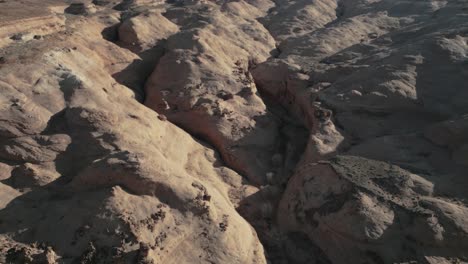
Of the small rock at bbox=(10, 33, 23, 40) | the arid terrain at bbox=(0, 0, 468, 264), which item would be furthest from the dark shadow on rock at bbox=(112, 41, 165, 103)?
the small rock at bbox=(10, 33, 23, 40)

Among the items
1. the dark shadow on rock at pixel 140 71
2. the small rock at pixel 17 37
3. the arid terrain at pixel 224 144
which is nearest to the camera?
the arid terrain at pixel 224 144

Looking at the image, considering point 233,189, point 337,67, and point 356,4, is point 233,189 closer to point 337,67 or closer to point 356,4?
point 337,67

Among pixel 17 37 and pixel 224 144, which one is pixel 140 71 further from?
pixel 224 144

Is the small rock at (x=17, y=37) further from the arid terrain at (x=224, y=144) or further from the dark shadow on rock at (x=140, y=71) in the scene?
the dark shadow on rock at (x=140, y=71)

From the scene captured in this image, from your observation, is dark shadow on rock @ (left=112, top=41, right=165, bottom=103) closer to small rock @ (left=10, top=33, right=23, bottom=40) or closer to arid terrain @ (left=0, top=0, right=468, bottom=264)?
arid terrain @ (left=0, top=0, right=468, bottom=264)

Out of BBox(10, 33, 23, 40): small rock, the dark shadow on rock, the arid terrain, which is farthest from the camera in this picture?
the dark shadow on rock

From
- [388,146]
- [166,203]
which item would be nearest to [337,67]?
[388,146]

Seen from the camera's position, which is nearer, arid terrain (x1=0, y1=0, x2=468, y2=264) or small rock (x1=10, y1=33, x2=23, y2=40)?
arid terrain (x1=0, y1=0, x2=468, y2=264)

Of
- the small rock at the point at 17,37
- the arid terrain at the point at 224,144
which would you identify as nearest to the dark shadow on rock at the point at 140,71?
the arid terrain at the point at 224,144
